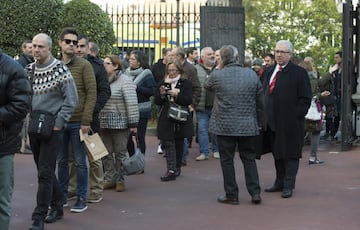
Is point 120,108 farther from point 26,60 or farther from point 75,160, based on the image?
point 26,60

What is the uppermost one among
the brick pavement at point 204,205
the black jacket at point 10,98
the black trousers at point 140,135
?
the black jacket at point 10,98

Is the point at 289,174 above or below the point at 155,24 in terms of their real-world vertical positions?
below

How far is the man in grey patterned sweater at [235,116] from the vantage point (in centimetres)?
786

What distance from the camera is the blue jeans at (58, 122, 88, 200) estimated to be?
7.39 meters

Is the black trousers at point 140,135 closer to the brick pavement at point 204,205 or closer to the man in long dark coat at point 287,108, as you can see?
the brick pavement at point 204,205

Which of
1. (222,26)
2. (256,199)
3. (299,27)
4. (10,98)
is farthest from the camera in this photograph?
(299,27)

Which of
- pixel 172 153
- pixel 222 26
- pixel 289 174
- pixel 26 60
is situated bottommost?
pixel 289 174

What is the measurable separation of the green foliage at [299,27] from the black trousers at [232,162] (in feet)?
76.4

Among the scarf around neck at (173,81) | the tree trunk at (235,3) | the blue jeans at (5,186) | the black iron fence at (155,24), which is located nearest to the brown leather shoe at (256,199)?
the scarf around neck at (173,81)

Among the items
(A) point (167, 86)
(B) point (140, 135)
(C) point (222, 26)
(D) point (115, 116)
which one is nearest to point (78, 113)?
(D) point (115, 116)

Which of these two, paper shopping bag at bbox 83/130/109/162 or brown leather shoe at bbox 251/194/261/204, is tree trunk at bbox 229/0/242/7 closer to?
brown leather shoe at bbox 251/194/261/204

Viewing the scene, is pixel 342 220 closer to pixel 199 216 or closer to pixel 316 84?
pixel 199 216

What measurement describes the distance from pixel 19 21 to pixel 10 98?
34.8ft

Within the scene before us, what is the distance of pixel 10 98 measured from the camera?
5.48 m
